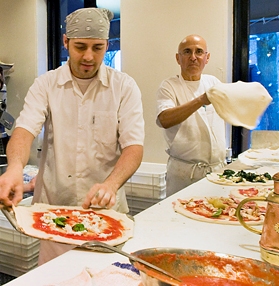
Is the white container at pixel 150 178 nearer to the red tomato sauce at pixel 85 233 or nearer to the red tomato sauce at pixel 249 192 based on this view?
the red tomato sauce at pixel 249 192

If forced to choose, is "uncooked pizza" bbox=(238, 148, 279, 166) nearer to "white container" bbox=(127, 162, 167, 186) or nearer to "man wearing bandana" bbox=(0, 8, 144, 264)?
"white container" bbox=(127, 162, 167, 186)

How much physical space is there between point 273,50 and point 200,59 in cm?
101

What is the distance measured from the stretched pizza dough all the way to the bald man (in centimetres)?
67

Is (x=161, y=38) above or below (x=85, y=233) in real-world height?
above

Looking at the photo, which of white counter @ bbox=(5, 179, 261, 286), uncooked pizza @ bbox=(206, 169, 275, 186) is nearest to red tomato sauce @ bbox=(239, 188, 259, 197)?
uncooked pizza @ bbox=(206, 169, 275, 186)

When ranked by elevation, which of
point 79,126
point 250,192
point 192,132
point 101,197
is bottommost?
point 250,192

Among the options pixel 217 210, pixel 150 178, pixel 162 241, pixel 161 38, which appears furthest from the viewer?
pixel 161 38

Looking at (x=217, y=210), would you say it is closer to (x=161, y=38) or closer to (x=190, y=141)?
(x=190, y=141)

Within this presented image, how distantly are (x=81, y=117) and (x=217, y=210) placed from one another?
0.87 metres

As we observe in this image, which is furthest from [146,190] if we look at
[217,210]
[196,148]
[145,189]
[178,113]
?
[217,210]

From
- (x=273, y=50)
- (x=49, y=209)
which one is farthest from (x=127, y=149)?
(x=273, y=50)

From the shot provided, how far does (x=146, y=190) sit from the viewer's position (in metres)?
3.17

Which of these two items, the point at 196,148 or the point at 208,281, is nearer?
the point at 208,281

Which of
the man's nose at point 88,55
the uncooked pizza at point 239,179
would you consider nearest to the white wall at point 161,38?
the uncooked pizza at point 239,179
